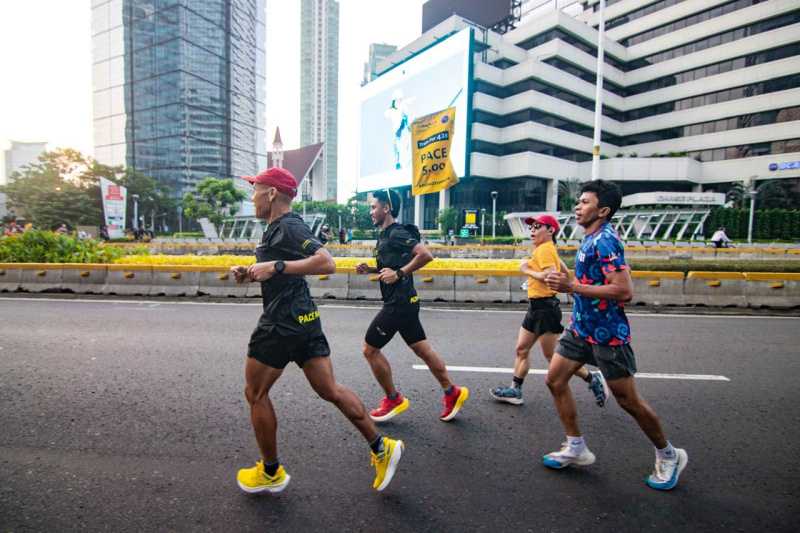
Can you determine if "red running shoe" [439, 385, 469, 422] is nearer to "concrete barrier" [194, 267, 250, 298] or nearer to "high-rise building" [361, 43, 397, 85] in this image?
"concrete barrier" [194, 267, 250, 298]

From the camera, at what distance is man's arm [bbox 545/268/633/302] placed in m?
2.70

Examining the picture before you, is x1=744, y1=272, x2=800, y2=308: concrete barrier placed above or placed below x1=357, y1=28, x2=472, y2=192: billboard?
below

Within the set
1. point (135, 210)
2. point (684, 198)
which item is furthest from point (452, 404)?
point (135, 210)

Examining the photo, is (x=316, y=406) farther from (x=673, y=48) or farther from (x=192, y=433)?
(x=673, y=48)

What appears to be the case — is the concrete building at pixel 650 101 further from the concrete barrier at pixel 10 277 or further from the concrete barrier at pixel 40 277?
the concrete barrier at pixel 10 277

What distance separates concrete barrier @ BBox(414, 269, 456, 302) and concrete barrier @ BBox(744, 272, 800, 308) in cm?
668

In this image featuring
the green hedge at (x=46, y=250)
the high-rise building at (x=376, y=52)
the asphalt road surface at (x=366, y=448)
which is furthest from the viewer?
the high-rise building at (x=376, y=52)

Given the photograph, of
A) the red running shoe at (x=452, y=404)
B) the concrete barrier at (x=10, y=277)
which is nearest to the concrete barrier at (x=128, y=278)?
the concrete barrier at (x=10, y=277)

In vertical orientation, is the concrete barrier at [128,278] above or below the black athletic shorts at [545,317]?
below

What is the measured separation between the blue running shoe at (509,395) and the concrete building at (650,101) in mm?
50597

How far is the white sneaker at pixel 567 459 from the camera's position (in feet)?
9.96

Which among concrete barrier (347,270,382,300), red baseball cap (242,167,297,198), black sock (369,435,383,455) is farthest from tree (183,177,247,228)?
black sock (369,435,383,455)

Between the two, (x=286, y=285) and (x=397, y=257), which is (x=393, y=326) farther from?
(x=286, y=285)

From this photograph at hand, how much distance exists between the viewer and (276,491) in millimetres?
2723
